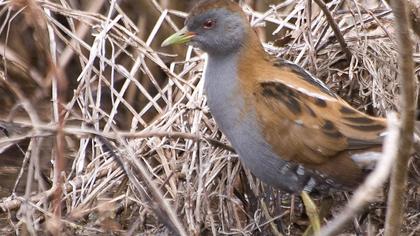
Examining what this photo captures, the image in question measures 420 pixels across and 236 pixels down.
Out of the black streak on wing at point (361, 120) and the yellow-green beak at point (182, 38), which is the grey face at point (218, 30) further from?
the black streak on wing at point (361, 120)

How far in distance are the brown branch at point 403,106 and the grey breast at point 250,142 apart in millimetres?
1217

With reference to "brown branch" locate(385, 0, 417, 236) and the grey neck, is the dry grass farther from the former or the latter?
"brown branch" locate(385, 0, 417, 236)

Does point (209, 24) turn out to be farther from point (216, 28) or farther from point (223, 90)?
point (223, 90)

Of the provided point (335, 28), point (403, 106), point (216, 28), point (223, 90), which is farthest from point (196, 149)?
point (403, 106)

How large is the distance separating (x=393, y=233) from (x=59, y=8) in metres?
2.60

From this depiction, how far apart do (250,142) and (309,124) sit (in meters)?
0.24

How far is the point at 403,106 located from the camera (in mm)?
2666

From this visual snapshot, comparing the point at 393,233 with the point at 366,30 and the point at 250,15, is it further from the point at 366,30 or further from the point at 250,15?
the point at 250,15

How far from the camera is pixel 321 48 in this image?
4.83 meters

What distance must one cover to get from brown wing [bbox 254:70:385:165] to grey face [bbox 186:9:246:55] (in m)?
0.33

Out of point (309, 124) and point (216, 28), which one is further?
point (216, 28)

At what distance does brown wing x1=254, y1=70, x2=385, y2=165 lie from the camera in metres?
3.96

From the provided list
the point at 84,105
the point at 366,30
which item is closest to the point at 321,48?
the point at 366,30

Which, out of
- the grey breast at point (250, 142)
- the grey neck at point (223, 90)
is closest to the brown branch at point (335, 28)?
the grey neck at point (223, 90)
